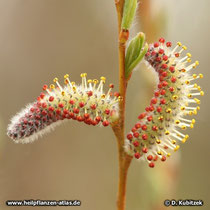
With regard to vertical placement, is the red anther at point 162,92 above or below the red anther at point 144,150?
above

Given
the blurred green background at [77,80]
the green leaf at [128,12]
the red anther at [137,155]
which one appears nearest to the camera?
the green leaf at [128,12]

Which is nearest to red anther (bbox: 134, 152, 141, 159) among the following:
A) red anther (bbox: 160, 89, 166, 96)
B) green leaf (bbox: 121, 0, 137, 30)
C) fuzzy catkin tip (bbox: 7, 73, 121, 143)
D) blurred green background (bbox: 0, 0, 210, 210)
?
fuzzy catkin tip (bbox: 7, 73, 121, 143)

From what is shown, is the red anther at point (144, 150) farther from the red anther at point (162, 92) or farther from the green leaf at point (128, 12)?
the green leaf at point (128, 12)

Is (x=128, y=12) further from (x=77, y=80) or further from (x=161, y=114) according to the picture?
(x=77, y=80)

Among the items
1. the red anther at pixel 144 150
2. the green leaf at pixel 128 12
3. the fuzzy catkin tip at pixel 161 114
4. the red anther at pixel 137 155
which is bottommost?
the red anther at pixel 137 155

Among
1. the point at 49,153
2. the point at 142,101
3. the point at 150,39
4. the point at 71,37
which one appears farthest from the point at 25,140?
the point at 71,37

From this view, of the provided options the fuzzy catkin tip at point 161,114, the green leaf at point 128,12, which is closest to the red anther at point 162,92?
the fuzzy catkin tip at point 161,114
